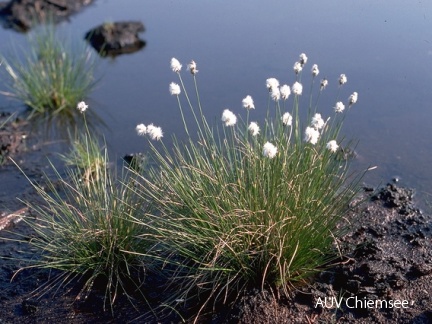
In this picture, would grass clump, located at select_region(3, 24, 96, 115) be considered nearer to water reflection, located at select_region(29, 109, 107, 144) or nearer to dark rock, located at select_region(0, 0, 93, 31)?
water reflection, located at select_region(29, 109, 107, 144)

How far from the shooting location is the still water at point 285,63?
17.9ft

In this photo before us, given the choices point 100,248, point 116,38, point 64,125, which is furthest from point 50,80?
point 100,248

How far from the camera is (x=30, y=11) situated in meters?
9.00

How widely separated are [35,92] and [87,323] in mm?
3280

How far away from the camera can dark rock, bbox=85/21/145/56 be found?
7.82 metres

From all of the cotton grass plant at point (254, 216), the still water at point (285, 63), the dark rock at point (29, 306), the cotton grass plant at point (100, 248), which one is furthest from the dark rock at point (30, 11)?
the cotton grass plant at point (254, 216)

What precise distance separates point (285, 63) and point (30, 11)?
4080mm

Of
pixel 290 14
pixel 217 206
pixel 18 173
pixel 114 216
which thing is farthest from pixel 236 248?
pixel 290 14

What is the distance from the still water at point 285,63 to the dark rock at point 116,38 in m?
Answer: 0.16

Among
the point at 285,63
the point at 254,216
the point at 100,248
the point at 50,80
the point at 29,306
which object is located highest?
the point at 285,63

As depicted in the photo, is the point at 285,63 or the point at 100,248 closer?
the point at 100,248

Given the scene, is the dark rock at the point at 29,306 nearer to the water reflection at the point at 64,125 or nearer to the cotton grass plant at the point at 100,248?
the cotton grass plant at the point at 100,248

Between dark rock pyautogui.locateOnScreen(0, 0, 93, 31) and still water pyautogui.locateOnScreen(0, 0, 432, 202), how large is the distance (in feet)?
0.75

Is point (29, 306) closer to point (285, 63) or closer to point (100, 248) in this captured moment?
point (100, 248)
